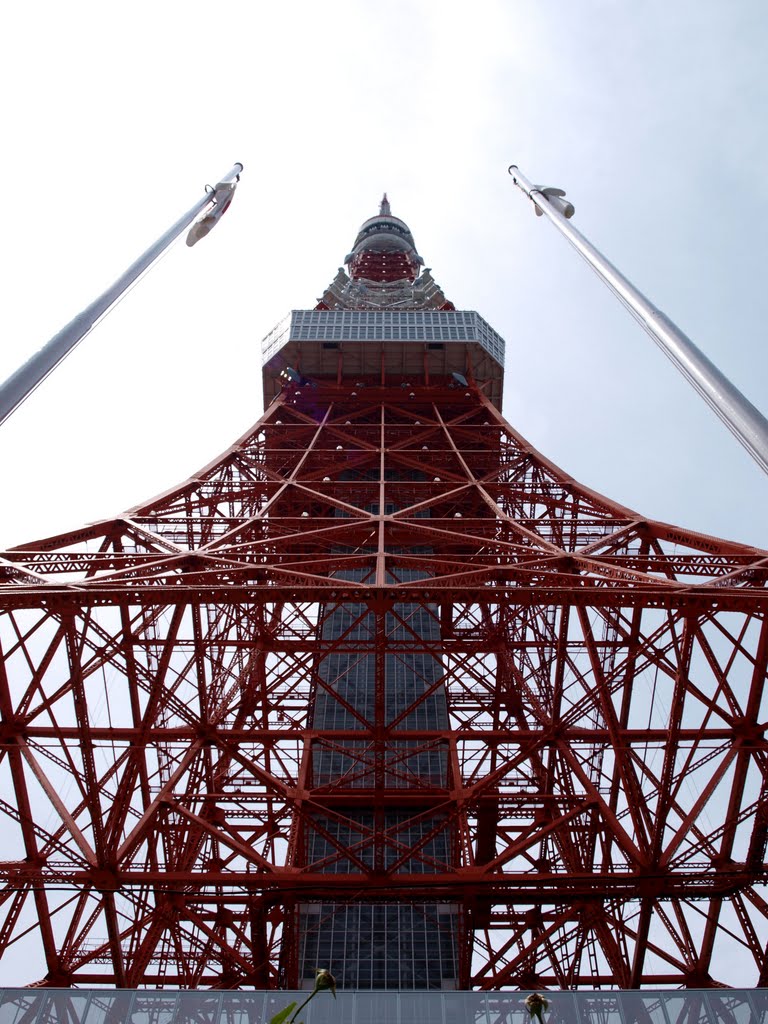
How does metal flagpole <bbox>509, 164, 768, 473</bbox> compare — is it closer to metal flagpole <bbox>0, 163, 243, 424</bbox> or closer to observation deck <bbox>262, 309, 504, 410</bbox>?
metal flagpole <bbox>0, 163, 243, 424</bbox>

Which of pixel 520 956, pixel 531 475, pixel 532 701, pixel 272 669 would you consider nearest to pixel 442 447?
pixel 531 475

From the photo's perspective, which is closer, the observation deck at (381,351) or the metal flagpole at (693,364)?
the metal flagpole at (693,364)

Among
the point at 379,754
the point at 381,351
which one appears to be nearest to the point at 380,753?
the point at 379,754

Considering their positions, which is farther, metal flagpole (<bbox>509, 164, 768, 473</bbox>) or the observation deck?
the observation deck

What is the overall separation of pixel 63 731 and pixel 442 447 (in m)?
20.1

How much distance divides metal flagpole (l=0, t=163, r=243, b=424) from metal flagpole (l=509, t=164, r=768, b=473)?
7779 millimetres

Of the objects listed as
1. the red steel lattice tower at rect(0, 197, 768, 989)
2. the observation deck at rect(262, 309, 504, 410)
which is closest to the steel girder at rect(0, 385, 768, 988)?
the red steel lattice tower at rect(0, 197, 768, 989)

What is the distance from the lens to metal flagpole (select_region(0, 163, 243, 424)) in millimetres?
11633

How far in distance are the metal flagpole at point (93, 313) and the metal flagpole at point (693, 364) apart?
778 centimetres

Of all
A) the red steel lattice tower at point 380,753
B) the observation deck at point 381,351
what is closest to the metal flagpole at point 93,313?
the red steel lattice tower at point 380,753

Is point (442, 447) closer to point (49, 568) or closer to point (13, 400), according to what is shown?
point (49, 568)

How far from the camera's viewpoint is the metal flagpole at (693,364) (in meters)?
10.1

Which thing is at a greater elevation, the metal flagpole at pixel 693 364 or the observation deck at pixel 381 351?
the observation deck at pixel 381 351

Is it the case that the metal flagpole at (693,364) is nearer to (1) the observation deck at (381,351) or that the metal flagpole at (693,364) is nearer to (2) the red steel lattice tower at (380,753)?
(2) the red steel lattice tower at (380,753)
